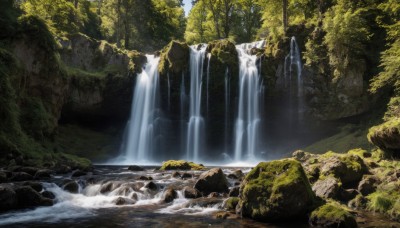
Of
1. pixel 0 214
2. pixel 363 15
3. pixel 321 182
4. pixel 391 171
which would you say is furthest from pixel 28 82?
pixel 363 15

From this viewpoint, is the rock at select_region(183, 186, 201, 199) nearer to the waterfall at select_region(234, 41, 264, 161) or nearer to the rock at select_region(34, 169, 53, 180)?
the rock at select_region(34, 169, 53, 180)

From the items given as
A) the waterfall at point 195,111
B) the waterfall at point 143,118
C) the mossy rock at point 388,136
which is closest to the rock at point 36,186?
the mossy rock at point 388,136

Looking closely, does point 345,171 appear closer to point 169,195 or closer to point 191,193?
point 191,193

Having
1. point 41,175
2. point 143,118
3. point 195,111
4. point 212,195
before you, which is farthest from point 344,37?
point 41,175

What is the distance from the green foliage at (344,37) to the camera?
30.3 meters

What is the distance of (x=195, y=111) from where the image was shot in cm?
3725

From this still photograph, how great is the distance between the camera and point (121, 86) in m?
39.4

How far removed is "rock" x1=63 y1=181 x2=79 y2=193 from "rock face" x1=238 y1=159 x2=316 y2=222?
8.36 metres

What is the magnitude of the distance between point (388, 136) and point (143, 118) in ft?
85.5

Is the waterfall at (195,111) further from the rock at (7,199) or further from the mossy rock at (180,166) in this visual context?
the rock at (7,199)

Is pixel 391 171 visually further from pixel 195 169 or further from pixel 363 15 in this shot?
pixel 363 15

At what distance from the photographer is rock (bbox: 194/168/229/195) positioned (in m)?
15.5

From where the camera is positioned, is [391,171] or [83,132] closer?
[391,171]

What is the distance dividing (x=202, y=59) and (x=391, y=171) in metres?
24.9
